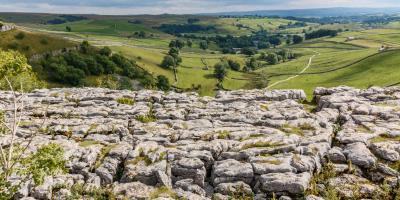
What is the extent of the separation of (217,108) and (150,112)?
11490 mm

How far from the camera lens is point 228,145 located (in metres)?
46.6

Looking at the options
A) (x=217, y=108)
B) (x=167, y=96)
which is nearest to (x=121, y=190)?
(x=217, y=108)

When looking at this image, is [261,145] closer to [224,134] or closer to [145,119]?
[224,134]

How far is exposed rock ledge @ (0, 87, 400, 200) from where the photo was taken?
3984 centimetres

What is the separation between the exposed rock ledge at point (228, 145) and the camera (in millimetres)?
39844

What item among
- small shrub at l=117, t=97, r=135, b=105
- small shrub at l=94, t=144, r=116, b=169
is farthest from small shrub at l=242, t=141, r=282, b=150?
small shrub at l=117, t=97, r=135, b=105

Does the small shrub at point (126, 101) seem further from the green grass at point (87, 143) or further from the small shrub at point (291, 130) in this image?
the small shrub at point (291, 130)

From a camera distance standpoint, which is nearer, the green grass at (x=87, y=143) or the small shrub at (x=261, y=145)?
the small shrub at (x=261, y=145)

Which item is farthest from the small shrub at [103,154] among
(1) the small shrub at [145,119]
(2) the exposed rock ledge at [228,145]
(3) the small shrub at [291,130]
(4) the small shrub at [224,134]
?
(3) the small shrub at [291,130]

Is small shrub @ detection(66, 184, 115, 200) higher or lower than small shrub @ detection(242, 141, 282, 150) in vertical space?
lower

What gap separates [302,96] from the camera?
72.4m

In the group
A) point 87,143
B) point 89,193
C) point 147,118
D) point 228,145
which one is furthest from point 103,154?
point 228,145

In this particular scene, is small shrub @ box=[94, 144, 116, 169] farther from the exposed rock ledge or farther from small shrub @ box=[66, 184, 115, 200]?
small shrub @ box=[66, 184, 115, 200]

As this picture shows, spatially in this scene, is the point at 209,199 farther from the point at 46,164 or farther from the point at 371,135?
the point at 371,135
